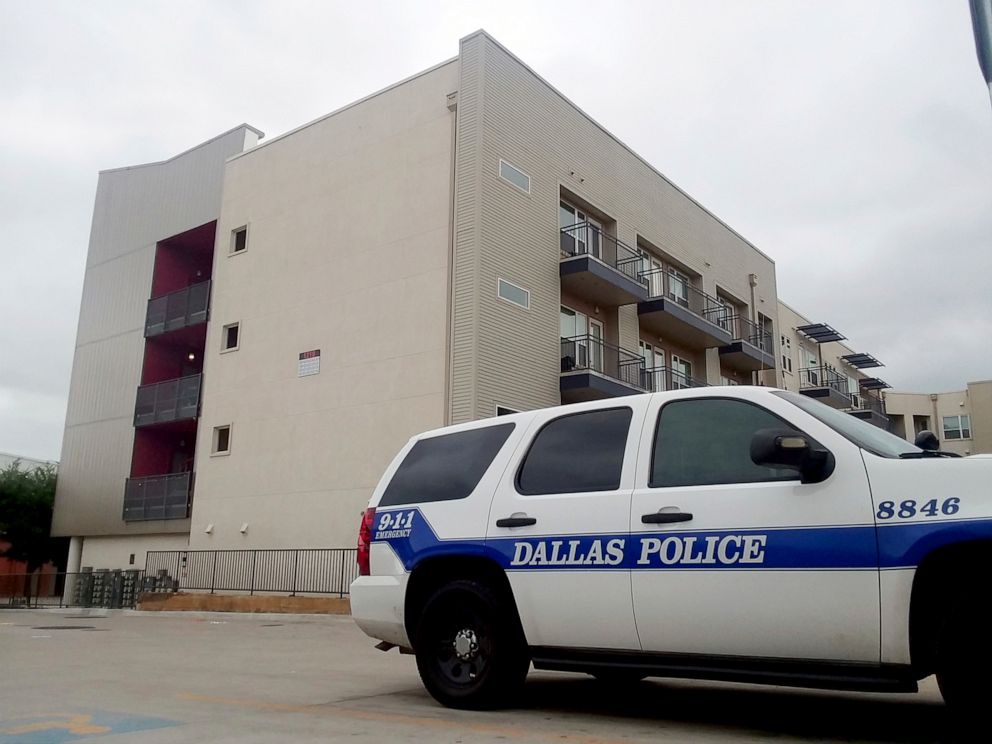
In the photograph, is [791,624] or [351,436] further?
[351,436]

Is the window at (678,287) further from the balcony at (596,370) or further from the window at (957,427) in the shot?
the window at (957,427)

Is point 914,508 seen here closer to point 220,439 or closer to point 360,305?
point 360,305

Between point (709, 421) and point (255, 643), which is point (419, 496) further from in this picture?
point (255, 643)

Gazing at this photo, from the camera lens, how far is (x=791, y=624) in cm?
470

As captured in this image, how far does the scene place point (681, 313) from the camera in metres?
28.5

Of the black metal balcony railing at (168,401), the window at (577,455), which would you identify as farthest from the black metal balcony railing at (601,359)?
the window at (577,455)

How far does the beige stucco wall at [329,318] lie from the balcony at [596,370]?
4012 millimetres

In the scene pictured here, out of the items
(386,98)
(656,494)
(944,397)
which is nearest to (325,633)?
(656,494)

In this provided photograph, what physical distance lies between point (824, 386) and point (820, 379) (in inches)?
47.0

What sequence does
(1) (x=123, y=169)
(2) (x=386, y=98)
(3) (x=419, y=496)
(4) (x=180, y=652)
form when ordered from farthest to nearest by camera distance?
1. (1) (x=123, y=169)
2. (2) (x=386, y=98)
3. (4) (x=180, y=652)
4. (3) (x=419, y=496)

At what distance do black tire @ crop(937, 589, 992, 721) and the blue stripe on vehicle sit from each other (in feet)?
1.01

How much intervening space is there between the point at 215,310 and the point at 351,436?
826 cm

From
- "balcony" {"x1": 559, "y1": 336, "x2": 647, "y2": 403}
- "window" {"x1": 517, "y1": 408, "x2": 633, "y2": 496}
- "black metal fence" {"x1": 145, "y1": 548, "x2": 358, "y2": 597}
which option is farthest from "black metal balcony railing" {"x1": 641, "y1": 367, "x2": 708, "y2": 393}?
"window" {"x1": 517, "y1": 408, "x2": 633, "y2": 496}

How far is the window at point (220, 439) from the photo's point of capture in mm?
27250
